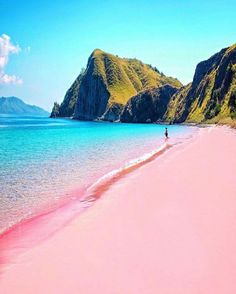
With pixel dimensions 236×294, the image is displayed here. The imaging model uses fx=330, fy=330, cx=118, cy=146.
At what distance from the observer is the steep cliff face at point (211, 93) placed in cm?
13336

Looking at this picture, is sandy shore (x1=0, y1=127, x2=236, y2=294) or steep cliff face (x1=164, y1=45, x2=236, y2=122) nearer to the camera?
sandy shore (x1=0, y1=127, x2=236, y2=294)

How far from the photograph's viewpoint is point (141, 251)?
30.0 feet

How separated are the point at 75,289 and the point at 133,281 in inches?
51.7

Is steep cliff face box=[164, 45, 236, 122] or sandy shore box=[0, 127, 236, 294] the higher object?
steep cliff face box=[164, 45, 236, 122]

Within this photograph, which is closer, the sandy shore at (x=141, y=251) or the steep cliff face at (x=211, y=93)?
the sandy shore at (x=141, y=251)

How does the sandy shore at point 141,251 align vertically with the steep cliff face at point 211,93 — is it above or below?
below

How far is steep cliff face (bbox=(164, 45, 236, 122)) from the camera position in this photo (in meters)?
133

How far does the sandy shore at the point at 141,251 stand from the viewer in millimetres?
7422

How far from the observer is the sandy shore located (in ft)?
24.3

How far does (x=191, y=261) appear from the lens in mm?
8258

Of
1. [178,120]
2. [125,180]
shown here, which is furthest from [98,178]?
[178,120]

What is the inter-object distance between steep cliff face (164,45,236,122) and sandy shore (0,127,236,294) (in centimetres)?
10302

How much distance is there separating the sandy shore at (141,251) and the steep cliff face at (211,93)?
10302 centimetres

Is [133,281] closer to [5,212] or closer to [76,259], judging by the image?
[76,259]
